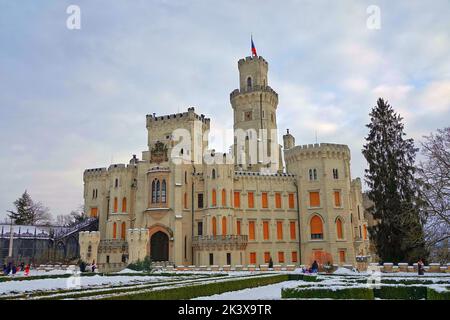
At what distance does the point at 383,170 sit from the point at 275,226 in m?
16.3

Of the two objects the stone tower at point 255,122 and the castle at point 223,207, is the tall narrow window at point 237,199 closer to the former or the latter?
the castle at point 223,207

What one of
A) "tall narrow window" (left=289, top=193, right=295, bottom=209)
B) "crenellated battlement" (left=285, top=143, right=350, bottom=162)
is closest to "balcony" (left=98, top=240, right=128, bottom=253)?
"tall narrow window" (left=289, top=193, right=295, bottom=209)

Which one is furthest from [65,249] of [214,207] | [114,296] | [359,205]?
[114,296]

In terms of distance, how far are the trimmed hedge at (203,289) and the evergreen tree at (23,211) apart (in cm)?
5864

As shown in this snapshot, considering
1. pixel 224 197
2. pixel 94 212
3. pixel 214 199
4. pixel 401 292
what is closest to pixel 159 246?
pixel 214 199

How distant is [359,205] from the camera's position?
52.2 meters

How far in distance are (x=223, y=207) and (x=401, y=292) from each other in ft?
91.6

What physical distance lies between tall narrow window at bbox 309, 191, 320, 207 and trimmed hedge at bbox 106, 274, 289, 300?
2028 cm

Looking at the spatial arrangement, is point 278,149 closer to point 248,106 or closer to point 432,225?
point 248,106

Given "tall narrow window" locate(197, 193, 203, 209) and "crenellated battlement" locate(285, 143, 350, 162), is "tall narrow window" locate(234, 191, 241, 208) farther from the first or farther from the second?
"crenellated battlement" locate(285, 143, 350, 162)

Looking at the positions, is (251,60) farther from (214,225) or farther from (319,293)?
(319,293)

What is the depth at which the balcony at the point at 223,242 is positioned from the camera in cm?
4400

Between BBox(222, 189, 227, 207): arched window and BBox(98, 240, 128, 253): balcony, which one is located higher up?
BBox(222, 189, 227, 207): arched window

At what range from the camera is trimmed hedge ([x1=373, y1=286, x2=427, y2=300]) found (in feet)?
61.6
